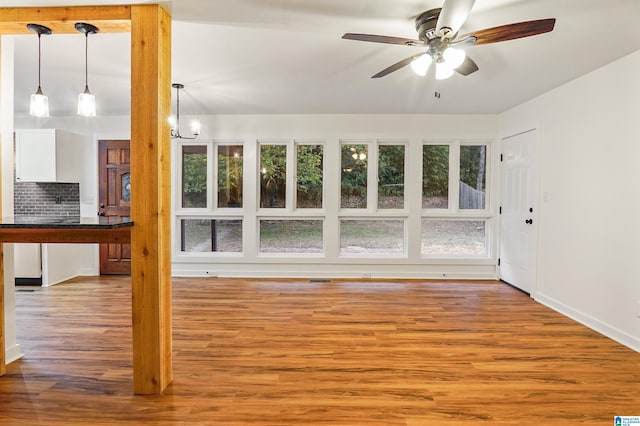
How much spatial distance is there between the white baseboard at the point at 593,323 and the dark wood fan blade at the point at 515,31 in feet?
8.65

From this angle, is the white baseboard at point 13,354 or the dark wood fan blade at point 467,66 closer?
the dark wood fan blade at point 467,66

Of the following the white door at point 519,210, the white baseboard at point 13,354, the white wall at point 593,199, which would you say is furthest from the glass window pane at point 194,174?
the white wall at point 593,199

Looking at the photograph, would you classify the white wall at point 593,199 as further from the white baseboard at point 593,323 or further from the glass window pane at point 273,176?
the glass window pane at point 273,176

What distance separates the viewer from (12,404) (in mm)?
2010

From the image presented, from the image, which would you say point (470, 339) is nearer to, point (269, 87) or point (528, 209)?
point (528, 209)

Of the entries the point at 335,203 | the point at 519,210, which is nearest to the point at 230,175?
the point at 335,203

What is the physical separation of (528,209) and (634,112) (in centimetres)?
165

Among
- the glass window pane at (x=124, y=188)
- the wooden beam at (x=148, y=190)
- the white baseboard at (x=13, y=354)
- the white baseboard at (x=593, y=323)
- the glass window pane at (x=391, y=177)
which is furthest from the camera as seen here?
the glass window pane at (x=391, y=177)

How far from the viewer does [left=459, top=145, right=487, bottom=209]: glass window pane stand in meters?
5.13

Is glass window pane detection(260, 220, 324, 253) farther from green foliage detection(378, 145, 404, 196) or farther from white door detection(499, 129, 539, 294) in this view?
white door detection(499, 129, 539, 294)

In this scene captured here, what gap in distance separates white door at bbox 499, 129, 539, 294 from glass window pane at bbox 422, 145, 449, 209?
79 cm

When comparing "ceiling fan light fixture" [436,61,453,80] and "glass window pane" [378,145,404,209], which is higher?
"ceiling fan light fixture" [436,61,453,80]

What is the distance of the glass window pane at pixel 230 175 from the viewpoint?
207 inches

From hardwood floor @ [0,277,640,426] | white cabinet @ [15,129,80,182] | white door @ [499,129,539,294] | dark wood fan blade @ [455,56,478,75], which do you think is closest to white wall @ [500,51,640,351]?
white door @ [499,129,539,294]
